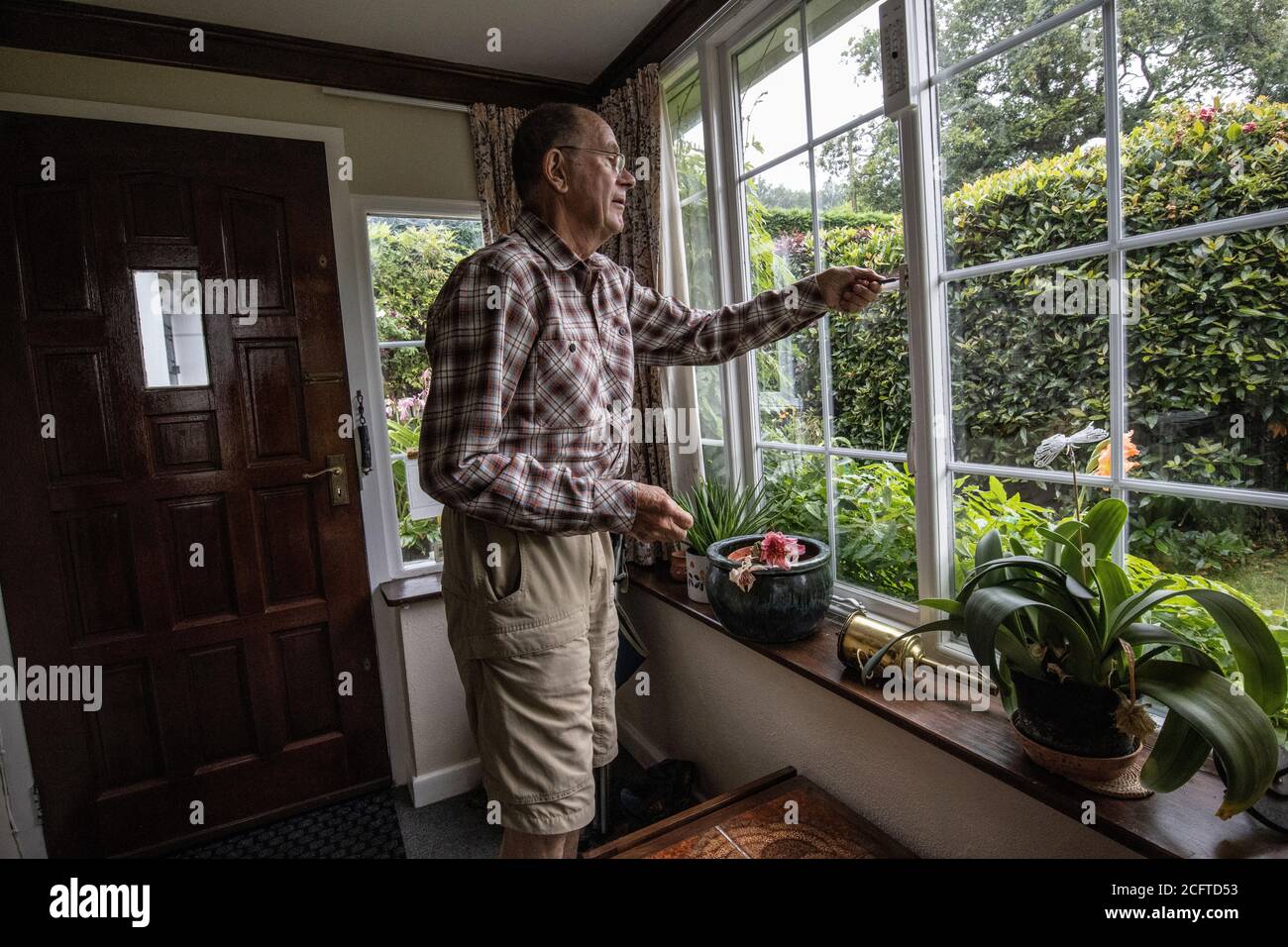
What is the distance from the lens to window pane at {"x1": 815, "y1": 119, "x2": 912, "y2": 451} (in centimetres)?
159

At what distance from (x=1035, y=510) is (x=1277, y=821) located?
584 mm

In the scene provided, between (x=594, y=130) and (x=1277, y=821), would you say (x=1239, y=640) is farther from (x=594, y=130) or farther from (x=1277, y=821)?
(x=594, y=130)

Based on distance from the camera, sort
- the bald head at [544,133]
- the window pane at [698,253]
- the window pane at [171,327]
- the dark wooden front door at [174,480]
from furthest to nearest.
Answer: the window pane at [698,253], the window pane at [171,327], the dark wooden front door at [174,480], the bald head at [544,133]

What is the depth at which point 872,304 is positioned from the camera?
167 cm

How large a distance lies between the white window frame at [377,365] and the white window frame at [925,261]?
0.98 metres

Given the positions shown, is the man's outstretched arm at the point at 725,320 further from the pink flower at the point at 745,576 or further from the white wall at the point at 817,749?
the white wall at the point at 817,749

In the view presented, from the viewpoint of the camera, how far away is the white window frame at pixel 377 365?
8.05ft

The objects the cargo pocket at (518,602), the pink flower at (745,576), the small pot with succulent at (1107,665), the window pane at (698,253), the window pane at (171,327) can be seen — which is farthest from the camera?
the window pane at (698,253)

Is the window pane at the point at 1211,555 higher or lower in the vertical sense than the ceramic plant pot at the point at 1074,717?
higher

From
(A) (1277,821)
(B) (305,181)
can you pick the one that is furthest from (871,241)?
(B) (305,181)

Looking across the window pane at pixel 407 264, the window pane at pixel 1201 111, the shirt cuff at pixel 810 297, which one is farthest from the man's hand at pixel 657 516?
the window pane at pixel 407 264

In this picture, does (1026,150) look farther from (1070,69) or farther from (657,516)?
(657,516)

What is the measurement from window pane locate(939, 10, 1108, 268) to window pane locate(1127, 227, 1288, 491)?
158 millimetres

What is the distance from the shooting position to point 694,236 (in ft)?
7.64
